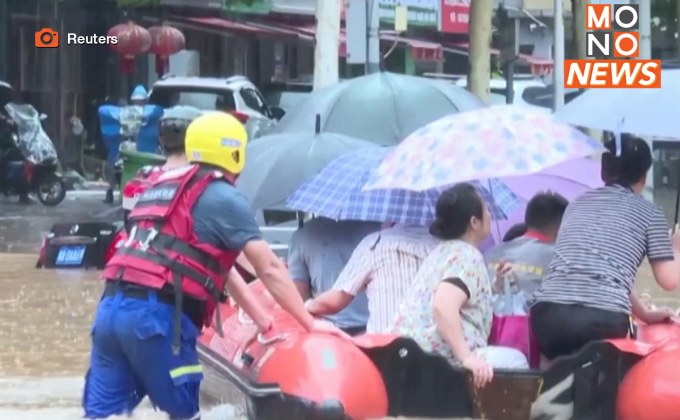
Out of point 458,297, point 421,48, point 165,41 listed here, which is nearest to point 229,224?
point 458,297

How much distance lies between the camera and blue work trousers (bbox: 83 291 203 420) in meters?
5.53

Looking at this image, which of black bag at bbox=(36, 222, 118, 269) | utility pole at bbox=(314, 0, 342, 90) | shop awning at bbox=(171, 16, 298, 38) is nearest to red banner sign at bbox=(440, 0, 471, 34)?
shop awning at bbox=(171, 16, 298, 38)

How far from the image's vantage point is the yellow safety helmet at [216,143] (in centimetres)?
572

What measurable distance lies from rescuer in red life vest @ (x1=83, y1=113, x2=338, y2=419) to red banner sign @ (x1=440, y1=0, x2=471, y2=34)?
1184 inches

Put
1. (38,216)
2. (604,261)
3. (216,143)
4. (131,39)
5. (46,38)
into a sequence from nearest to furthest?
(216,143), (604,261), (38,216), (131,39), (46,38)

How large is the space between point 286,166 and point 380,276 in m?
2.34

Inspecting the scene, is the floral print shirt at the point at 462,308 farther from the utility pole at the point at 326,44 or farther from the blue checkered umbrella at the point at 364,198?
the utility pole at the point at 326,44

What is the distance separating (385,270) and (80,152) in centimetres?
2245

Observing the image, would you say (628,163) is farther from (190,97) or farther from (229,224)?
(190,97)

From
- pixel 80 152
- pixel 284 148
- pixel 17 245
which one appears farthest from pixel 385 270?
pixel 80 152

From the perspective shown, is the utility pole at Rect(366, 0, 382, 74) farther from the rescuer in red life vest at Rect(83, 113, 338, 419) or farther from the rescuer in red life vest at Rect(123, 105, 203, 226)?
the rescuer in red life vest at Rect(83, 113, 338, 419)

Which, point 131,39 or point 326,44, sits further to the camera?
point 131,39

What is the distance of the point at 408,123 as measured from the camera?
40.3 ft

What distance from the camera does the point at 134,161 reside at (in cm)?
1970
